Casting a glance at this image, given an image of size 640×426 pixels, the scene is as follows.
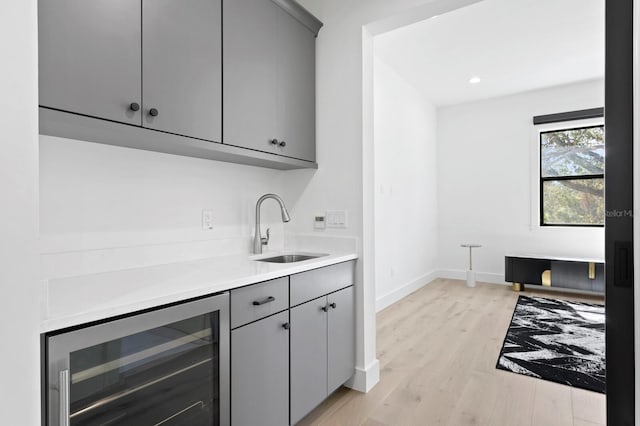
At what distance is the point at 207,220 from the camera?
199 cm

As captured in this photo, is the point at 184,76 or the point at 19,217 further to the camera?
the point at 184,76

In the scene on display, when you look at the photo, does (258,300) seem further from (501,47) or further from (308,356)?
(501,47)

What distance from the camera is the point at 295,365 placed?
167 centimetres

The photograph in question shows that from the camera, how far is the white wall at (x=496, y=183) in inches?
184

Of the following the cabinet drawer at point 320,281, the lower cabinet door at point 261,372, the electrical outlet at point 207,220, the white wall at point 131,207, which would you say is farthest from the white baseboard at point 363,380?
the electrical outlet at point 207,220

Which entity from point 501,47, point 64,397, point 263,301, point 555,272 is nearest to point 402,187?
point 501,47

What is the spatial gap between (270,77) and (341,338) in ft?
5.07

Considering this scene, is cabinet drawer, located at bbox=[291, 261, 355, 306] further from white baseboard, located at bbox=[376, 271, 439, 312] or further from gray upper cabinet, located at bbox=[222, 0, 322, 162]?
white baseboard, located at bbox=[376, 271, 439, 312]

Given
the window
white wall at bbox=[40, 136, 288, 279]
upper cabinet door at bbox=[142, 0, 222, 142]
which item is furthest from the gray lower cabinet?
the window

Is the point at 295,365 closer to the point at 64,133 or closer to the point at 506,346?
the point at 64,133

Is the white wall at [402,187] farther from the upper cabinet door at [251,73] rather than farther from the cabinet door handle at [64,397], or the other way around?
the cabinet door handle at [64,397]

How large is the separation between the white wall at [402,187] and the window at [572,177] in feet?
4.86

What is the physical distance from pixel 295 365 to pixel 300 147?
125 centimetres

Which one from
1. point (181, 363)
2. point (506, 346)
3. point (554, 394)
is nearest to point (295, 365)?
point (181, 363)
